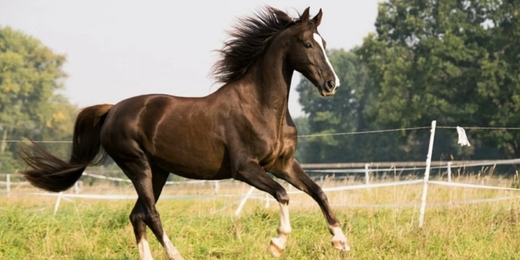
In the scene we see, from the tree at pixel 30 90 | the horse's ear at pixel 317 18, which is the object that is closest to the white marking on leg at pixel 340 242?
the horse's ear at pixel 317 18

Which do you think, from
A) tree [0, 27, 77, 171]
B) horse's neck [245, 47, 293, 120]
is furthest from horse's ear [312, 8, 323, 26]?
tree [0, 27, 77, 171]

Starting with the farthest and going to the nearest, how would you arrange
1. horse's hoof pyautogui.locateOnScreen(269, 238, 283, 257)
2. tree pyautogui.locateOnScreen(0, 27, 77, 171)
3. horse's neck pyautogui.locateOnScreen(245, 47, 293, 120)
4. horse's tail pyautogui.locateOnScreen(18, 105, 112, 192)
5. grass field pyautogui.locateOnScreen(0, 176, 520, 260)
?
tree pyautogui.locateOnScreen(0, 27, 77, 171) → horse's tail pyautogui.locateOnScreen(18, 105, 112, 192) → grass field pyautogui.locateOnScreen(0, 176, 520, 260) → horse's neck pyautogui.locateOnScreen(245, 47, 293, 120) → horse's hoof pyautogui.locateOnScreen(269, 238, 283, 257)

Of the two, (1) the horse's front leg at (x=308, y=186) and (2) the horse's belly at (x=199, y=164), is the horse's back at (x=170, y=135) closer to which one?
(2) the horse's belly at (x=199, y=164)

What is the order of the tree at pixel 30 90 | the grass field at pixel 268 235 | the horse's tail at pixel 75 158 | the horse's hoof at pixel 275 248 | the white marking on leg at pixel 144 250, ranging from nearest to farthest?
the horse's hoof at pixel 275 248, the white marking on leg at pixel 144 250, the grass field at pixel 268 235, the horse's tail at pixel 75 158, the tree at pixel 30 90

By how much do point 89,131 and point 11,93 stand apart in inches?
2098

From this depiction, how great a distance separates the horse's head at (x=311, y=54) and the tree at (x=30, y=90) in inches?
2029

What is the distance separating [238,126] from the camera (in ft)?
20.8

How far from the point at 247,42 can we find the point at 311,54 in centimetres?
73

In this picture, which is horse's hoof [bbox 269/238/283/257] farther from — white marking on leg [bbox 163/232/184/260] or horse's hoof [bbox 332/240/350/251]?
white marking on leg [bbox 163/232/184/260]

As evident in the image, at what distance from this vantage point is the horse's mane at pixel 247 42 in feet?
21.8

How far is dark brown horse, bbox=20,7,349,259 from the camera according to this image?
618 centimetres

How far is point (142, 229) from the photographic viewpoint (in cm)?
675

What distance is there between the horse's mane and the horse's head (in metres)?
0.23

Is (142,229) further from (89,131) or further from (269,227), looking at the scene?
(269,227)
